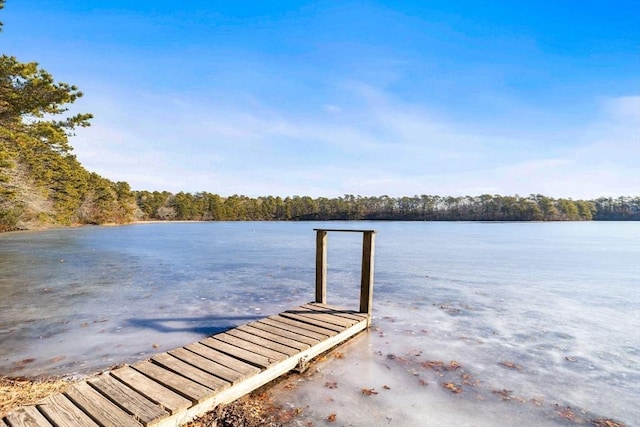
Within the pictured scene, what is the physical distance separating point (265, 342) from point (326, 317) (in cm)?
123

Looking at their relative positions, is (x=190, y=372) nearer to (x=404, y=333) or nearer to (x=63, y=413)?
(x=63, y=413)

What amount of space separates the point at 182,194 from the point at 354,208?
41241 millimetres

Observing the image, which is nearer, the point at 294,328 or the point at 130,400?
the point at 130,400

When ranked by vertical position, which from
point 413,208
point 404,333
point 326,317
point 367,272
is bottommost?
point 404,333

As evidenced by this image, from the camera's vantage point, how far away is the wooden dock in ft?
7.55

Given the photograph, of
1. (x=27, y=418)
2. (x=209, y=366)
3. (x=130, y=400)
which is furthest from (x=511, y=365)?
(x=27, y=418)

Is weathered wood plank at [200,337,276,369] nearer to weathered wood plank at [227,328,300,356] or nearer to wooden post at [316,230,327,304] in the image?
weathered wood plank at [227,328,300,356]

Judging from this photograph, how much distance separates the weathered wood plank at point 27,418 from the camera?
2.19m

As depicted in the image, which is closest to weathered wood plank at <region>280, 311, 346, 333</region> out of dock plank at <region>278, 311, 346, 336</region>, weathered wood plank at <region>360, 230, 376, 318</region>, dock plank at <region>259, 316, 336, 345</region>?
dock plank at <region>278, 311, 346, 336</region>

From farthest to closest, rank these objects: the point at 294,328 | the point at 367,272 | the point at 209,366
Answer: the point at 367,272, the point at 294,328, the point at 209,366

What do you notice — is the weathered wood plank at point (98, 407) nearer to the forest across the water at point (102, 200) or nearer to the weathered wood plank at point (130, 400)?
the weathered wood plank at point (130, 400)

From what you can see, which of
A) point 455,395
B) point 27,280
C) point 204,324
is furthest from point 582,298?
point 27,280

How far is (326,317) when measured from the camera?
15.6 feet

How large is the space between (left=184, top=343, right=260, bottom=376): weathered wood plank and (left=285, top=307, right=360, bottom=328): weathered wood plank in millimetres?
1562
